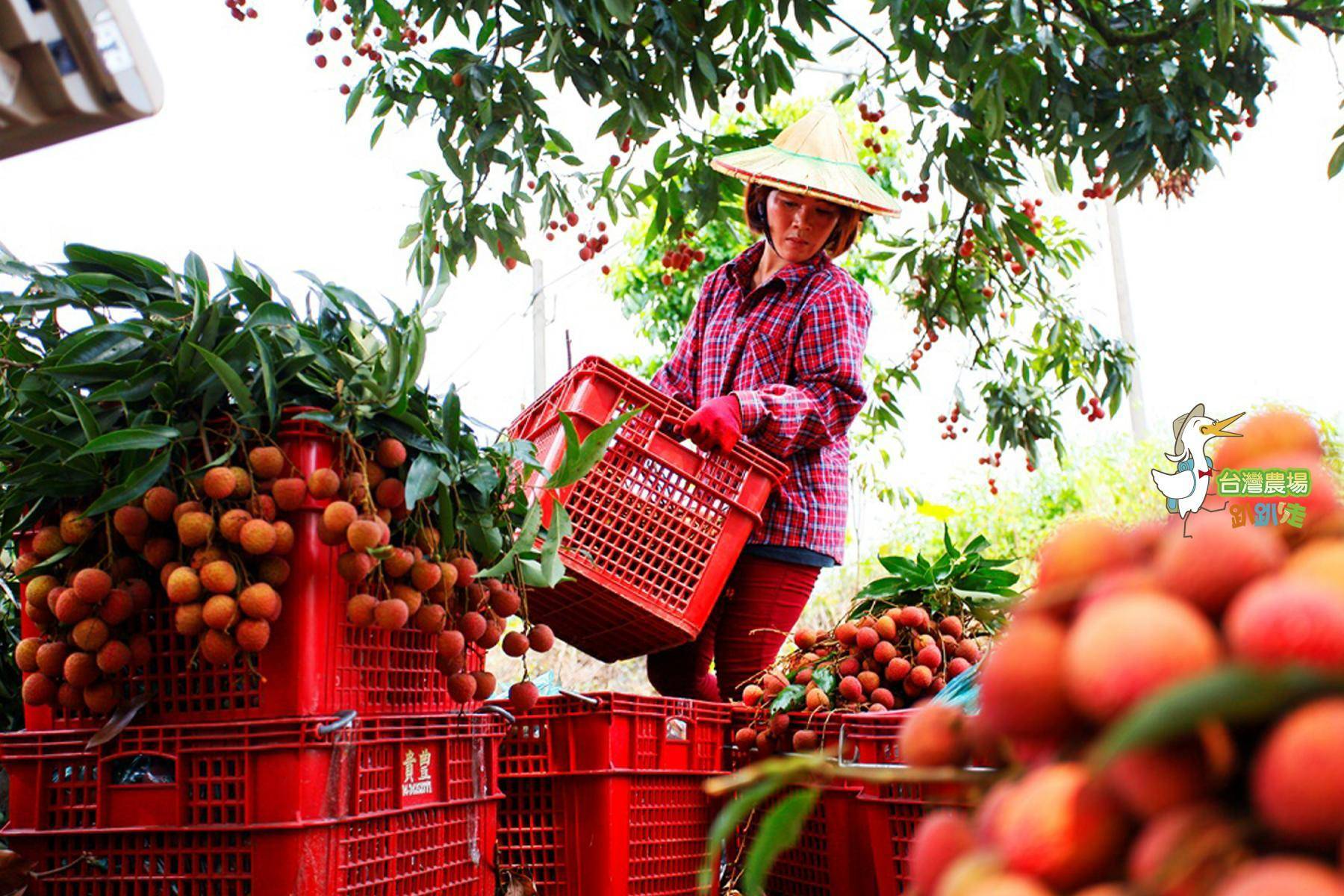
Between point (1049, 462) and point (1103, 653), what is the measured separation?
9.09m

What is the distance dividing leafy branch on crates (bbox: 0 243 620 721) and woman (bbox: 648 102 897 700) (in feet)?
2.80

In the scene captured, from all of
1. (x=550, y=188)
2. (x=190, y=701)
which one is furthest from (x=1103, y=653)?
(x=550, y=188)

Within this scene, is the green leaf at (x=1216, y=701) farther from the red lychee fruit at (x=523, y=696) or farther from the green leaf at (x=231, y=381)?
the red lychee fruit at (x=523, y=696)

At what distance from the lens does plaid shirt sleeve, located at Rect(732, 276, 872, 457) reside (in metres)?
2.37

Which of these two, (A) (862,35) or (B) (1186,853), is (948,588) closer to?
(A) (862,35)

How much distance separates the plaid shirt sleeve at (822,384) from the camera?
2365mm

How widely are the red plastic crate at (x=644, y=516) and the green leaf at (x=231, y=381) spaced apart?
2.38 feet

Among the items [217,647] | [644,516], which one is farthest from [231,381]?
[644,516]

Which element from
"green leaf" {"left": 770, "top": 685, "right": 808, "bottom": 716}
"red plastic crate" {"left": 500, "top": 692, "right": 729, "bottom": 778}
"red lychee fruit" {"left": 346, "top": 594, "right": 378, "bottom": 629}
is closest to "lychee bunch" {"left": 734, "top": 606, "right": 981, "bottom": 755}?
"green leaf" {"left": 770, "top": 685, "right": 808, "bottom": 716}

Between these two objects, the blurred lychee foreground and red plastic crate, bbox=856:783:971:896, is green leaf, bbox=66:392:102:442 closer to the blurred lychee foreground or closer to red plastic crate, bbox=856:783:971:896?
red plastic crate, bbox=856:783:971:896

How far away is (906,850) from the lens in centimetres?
158

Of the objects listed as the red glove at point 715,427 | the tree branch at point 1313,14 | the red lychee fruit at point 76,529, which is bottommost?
the red lychee fruit at point 76,529

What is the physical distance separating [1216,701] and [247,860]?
48.7 inches

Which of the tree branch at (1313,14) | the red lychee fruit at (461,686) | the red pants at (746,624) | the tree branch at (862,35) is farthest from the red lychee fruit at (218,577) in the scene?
the tree branch at (1313,14)
